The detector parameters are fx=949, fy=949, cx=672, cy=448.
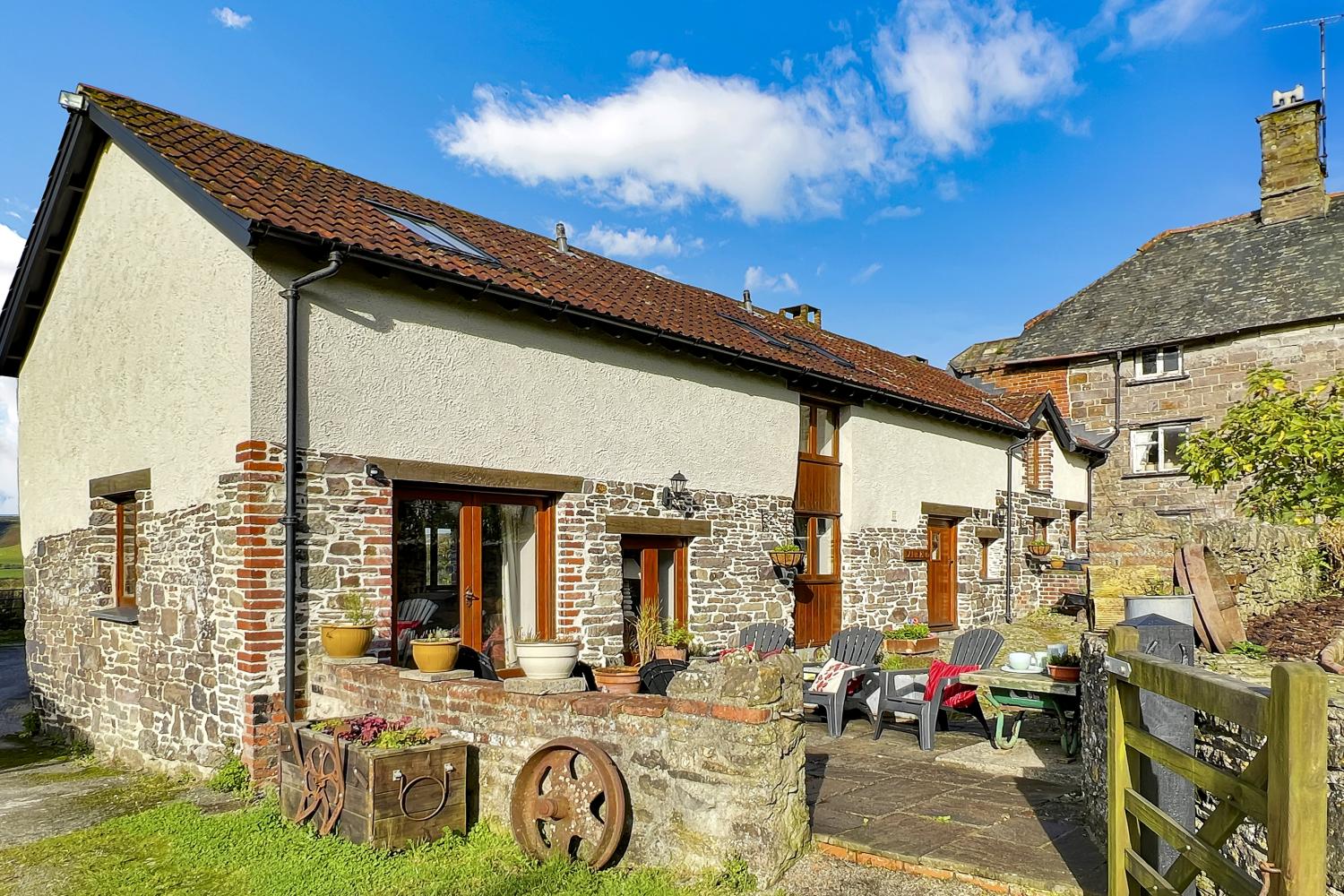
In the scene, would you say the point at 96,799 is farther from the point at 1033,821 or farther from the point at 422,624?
the point at 1033,821

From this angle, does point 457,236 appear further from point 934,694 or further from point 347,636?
point 934,694

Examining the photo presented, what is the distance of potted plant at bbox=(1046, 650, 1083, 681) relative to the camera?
24.2 ft

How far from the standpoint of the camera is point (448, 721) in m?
6.36

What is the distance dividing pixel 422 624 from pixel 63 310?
600cm

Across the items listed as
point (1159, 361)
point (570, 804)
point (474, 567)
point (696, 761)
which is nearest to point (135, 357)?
point (474, 567)

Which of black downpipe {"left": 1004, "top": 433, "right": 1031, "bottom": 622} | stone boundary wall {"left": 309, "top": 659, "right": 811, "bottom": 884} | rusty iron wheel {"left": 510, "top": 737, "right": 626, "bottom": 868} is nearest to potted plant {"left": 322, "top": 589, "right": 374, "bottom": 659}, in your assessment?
stone boundary wall {"left": 309, "top": 659, "right": 811, "bottom": 884}

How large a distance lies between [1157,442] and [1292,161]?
270 inches

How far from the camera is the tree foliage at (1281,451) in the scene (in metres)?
7.52

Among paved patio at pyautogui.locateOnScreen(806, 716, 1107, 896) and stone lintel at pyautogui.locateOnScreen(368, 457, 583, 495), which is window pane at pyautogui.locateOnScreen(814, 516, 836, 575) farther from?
paved patio at pyautogui.locateOnScreen(806, 716, 1107, 896)

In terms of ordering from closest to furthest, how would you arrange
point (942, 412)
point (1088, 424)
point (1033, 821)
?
point (1033, 821) → point (942, 412) → point (1088, 424)

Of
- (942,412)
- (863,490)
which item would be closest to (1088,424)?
(942,412)

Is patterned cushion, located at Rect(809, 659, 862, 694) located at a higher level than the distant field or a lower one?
higher

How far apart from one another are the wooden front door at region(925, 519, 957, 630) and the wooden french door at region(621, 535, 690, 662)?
21.5 feet

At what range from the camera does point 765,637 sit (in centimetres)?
1162
